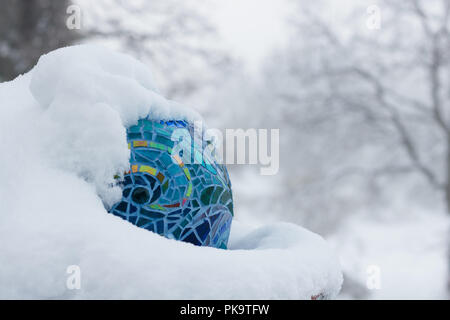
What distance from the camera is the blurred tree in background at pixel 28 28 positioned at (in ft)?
26.1

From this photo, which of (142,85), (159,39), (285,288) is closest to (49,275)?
(285,288)

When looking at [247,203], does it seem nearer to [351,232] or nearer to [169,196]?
[351,232]

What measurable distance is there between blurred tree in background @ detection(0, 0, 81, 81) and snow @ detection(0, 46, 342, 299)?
6293 millimetres

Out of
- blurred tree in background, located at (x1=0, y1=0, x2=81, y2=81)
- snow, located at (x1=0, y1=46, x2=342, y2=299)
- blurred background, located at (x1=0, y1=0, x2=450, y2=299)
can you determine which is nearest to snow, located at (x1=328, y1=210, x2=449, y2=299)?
blurred background, located at (x1=0, y1=0, x2=450, y2=299)

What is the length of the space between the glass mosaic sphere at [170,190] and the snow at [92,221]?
0.22ft

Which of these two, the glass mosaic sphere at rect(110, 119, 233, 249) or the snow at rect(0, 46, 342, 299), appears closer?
the snow at rect(0, 46, 342, 299)

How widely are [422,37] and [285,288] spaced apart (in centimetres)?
966

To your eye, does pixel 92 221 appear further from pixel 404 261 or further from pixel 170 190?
pixel 404 261

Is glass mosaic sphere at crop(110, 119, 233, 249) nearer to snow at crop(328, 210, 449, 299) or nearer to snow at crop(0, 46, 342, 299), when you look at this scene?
snow at crop(0, 46, 342, 299)

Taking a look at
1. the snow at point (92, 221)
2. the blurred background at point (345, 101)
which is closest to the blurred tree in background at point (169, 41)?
the blurred background at point (345, 101)

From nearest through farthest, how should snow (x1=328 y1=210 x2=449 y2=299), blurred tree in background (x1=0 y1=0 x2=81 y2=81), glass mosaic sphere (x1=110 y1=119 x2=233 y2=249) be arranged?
glass mosaic sphere (x1=110 y1=119 x2=233 y2=249), blurred tree in background (x1=0 y1=0 x2=81 y2=81), snow (x1=328 y1=210 x2=449 y2=299)

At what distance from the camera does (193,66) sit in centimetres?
1066

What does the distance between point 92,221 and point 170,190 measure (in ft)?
1.19

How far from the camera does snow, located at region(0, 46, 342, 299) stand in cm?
156
